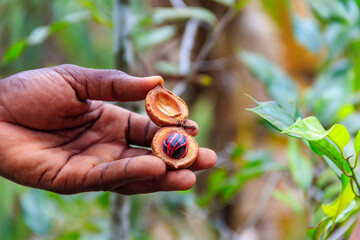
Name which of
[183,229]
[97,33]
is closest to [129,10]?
[183,229]

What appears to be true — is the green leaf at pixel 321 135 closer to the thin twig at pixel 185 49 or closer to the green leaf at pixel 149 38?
the green leaf at pixel 149 38

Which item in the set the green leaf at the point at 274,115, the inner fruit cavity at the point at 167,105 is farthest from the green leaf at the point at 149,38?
the green leaf at the point at 274,115

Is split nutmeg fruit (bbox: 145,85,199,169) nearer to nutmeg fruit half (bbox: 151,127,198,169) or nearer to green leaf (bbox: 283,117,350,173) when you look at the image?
nutmeg fruit half (bbox: 151,127,198,169)

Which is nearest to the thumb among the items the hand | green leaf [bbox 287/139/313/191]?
the hand

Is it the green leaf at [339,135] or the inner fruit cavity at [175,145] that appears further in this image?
the inner fruit cavity at [175,145]

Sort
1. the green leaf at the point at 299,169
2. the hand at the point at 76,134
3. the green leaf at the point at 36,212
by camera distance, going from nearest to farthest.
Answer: the hand at the point at 76,134 < the green leaf at the point at 299,169 < the green leaf at the point at 36,212

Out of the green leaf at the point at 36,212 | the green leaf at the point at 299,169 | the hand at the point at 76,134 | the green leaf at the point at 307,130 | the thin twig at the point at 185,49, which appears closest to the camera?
the green leaf at the point at 307,130
